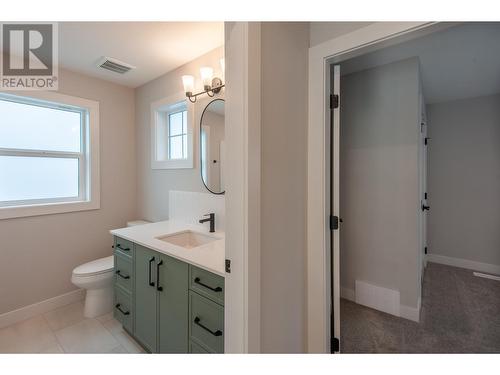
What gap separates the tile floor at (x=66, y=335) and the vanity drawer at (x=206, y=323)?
80 centimetres

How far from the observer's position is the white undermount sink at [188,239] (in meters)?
1.94

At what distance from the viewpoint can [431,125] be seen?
11.5 ft

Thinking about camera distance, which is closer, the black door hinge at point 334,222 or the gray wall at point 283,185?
the gray wall at point 283,185

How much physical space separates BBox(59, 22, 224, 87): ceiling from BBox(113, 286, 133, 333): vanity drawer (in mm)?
2060

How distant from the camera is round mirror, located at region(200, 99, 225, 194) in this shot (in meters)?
2.05

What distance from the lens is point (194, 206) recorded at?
7.38ft

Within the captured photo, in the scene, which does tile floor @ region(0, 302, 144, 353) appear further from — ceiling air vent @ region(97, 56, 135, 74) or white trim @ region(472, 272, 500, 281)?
white trim @ region(472, 272, 500, 281)

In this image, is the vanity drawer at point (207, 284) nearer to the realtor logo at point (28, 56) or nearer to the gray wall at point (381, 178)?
the gray wall at point (381, 178)

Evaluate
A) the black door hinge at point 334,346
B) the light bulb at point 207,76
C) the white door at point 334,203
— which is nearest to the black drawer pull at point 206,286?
the white door at point 334,203

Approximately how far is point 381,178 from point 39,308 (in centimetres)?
354

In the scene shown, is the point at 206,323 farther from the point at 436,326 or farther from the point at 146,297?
the point at 436,326

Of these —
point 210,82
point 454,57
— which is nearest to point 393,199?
point 454,57

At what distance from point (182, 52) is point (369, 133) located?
191 cm
